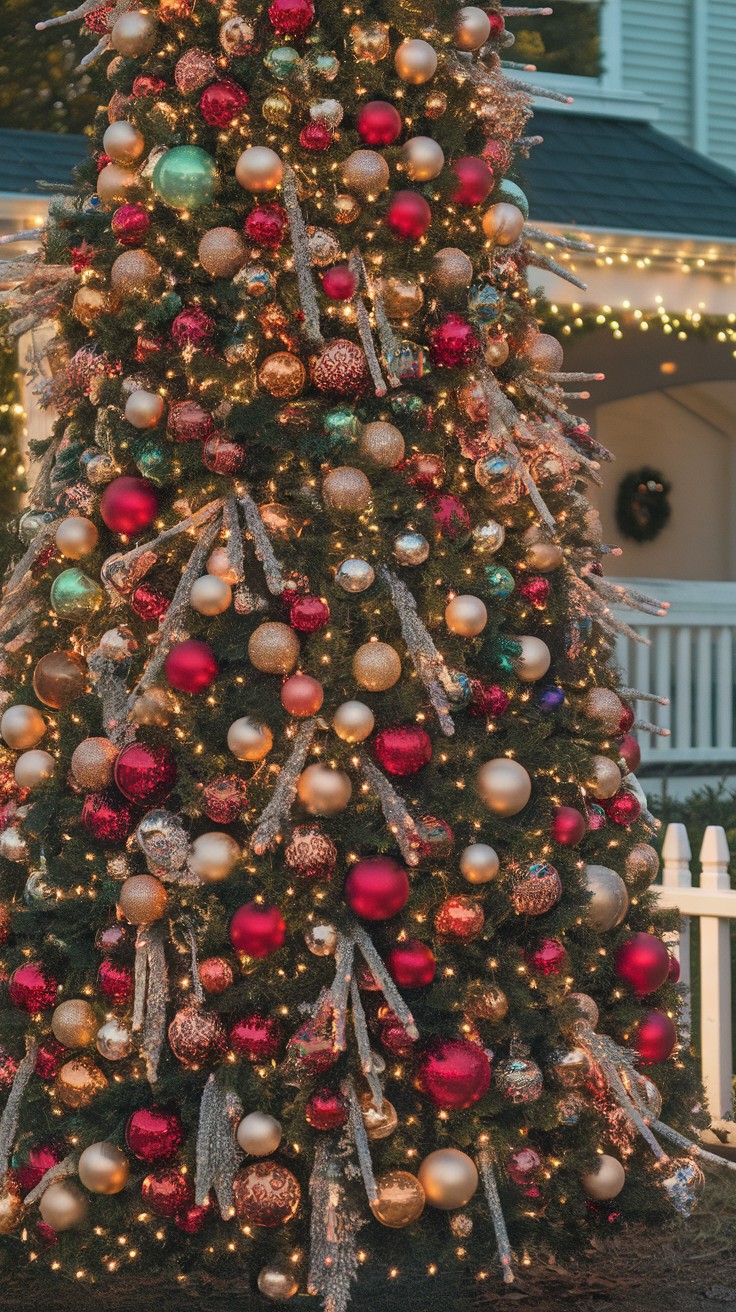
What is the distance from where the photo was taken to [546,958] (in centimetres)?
281

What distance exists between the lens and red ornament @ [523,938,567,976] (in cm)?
281

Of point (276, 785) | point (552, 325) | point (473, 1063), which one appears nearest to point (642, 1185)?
point (473, 1063)

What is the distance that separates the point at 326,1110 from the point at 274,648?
0.87 metres

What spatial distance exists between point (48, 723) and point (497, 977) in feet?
3.67

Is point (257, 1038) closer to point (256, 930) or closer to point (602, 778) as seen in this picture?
point (256, 930)

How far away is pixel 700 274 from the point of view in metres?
8.33

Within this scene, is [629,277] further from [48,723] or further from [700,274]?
[48,723]

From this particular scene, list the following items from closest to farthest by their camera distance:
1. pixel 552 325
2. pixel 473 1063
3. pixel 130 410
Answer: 1. pixel 473 1063
2. pixel 130 410
3. pixel 552 325

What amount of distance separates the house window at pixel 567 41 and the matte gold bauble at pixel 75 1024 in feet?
29.2

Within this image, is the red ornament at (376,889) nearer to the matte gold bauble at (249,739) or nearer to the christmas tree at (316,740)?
the christmas tree at (316,740)

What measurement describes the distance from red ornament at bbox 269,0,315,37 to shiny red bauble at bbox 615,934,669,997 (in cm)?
203

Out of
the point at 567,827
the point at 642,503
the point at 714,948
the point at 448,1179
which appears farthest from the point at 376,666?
the point at 642,503

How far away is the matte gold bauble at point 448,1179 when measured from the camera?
105 inches

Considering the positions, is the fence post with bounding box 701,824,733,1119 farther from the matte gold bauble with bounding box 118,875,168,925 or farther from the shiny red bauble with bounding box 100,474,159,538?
the shiny red bauble with bounding box 100,474,159,538
